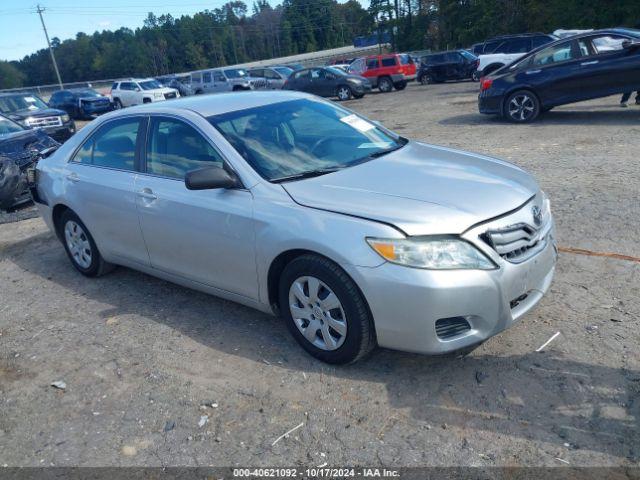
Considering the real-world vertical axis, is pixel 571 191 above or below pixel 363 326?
below

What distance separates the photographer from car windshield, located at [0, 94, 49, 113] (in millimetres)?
17422

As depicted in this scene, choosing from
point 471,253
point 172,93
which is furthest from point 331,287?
point 172,93

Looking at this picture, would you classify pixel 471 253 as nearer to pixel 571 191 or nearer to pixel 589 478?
pixel 589 478

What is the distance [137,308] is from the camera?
470 cm

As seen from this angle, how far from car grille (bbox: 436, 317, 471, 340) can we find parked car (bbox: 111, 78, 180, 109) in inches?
1073

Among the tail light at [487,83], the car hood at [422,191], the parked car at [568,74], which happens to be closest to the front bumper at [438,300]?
the car hood at [422,191]

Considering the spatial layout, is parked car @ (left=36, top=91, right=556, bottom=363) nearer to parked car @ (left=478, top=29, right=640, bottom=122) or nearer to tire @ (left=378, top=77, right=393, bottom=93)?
parked car @ (left=478, top=29, right=640, bottom=122)

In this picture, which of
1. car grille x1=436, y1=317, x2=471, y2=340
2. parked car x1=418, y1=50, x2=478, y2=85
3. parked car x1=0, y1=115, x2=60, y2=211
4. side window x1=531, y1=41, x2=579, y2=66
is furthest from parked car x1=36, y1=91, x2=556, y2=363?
parked car x1=418, y1=50, x2=478, y2=85

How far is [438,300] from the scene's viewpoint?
9.79 feet

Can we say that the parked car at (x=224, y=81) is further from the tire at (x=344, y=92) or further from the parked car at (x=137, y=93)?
the tire at (x=344, y=92)

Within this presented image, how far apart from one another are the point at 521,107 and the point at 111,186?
9.64m

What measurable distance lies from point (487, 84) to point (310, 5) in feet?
387

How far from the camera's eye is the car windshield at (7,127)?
9.86 m

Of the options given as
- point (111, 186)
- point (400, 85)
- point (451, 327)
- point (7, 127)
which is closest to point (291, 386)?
point (451, 327)
